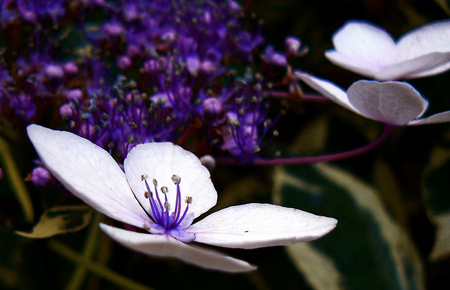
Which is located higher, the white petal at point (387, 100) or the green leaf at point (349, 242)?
the white petal at point (387, 100)

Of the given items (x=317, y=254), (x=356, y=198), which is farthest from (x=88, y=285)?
(x=356, y=198)

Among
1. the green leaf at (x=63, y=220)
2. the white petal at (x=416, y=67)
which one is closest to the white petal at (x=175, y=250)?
the green leaf at (x=63, y=220)

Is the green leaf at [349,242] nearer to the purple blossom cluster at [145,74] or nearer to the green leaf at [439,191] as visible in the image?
the green leaf at [439,191]

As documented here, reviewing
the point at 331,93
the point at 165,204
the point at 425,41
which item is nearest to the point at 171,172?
the point at 165,204

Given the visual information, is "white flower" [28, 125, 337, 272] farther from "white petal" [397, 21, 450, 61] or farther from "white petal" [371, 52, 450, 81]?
"white petal" [397, 21, 450, 61]

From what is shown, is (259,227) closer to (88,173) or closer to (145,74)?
(88,173)

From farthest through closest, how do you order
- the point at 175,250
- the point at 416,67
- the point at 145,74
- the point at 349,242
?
the point at 349,242
the point at 145,74
the point at 416,67
the point at 175,250

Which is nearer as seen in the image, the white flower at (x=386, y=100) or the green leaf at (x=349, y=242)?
the white flower at (x=386, y=100)
